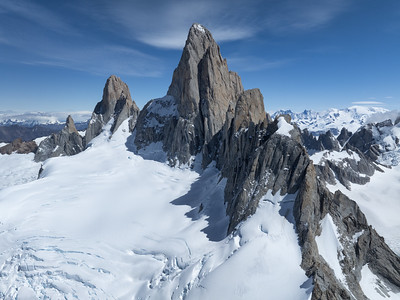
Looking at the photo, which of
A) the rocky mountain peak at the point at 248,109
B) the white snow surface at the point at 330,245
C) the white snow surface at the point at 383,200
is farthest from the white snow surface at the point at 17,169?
the white snow surface at the point at 383,200

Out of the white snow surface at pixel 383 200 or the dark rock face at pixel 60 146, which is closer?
the white snow surface at pixel 383 200

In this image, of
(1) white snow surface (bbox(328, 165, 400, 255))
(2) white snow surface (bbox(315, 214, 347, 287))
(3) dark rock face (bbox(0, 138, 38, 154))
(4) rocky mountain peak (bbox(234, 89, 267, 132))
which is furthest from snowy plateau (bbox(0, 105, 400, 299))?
(3) dark rock face (bbox(0, 138, 38, 154))

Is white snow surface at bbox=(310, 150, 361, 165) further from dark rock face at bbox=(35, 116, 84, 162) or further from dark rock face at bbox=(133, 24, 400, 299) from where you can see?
dark rock face at bbox=(35, 116, 84, 162)

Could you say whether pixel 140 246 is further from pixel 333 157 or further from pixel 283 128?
pixel 333 157

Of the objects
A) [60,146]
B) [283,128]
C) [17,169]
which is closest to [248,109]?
[283,128]

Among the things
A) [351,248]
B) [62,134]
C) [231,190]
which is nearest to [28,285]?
[231,190]

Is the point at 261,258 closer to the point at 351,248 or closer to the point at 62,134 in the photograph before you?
the point at 351,248

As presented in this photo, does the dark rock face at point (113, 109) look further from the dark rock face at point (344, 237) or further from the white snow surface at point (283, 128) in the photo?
the dark rock face at point (344, 237)
